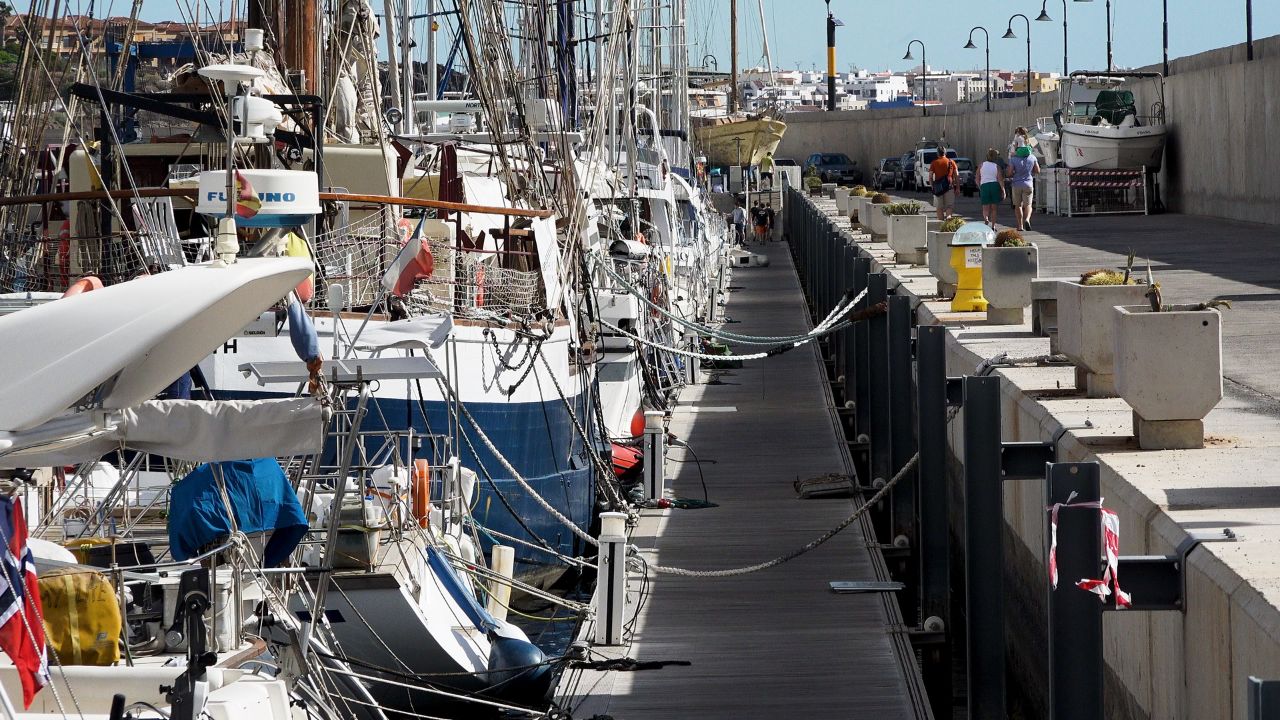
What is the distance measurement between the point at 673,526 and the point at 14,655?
9.97 m

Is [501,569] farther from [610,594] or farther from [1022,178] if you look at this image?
[1022,178]

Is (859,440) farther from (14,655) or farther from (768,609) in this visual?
(14,655)

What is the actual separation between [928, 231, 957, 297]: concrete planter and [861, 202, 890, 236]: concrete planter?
1279 centimetres

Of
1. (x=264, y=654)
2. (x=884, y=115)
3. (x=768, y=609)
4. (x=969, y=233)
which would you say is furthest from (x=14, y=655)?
(x=884, y=115)

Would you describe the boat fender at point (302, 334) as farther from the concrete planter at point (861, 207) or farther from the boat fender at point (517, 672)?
the concrete planter at point (861, 207)

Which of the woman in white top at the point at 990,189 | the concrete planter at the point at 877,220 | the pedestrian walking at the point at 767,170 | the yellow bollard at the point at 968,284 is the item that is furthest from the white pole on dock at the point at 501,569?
the pedestrian walking at the point at 767,170

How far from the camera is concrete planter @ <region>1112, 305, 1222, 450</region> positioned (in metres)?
8.62

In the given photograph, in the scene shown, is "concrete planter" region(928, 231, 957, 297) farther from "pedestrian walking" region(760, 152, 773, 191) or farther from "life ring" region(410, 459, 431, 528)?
"pedestrian walking" region(760, 152, 773, 191)

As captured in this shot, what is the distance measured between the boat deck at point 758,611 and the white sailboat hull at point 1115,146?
2071cm

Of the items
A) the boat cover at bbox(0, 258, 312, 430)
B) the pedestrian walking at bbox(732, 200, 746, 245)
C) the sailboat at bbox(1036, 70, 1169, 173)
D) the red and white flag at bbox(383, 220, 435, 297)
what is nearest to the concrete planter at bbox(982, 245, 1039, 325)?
the red and white flag at bbox(383, 220, 435, 297)

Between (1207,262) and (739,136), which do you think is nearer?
(1207,262)

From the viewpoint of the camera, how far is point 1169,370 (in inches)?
347

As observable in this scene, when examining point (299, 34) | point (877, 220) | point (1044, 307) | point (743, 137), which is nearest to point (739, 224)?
point (743, 137)

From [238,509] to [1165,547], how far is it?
15.4ft
